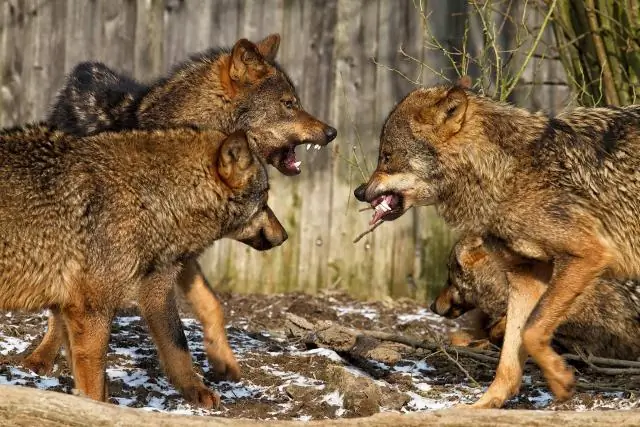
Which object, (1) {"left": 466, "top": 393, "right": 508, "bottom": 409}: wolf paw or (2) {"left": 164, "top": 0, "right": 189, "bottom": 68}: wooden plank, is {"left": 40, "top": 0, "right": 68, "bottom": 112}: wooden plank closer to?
(2) {"left": 164, "top": 0, "right": 189, "bottom": 68}: wooden plank

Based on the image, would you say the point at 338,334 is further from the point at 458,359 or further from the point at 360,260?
the point at 360,260

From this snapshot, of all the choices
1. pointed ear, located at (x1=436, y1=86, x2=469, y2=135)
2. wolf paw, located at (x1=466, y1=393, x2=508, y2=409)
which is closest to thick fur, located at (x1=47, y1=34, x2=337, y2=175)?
pointed ear, located at (x1=436, y1=86, x2=469, y2=135)

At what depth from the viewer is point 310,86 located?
10992 millimetres

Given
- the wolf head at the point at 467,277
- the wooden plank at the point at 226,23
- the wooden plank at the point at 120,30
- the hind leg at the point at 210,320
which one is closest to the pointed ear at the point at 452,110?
the hind leg at the point at 210,320

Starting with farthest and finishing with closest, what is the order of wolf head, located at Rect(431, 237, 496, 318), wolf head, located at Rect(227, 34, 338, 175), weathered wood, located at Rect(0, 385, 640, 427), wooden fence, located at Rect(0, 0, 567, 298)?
wooden fence, located at Rect(0, 0, 567, 298)
wolf head, located at Rect(431, 237, 496, 318)
wolf head, located at Rect(227, 34, 338, 175)
weathered wood, located at Rect(0, 385, 640, 427)

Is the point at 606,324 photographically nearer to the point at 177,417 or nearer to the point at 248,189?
the point at 248,189

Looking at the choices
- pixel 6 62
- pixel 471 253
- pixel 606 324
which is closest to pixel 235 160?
pixel 471 253

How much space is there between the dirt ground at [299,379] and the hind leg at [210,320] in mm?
107

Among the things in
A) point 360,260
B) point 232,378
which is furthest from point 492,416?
point 360,260

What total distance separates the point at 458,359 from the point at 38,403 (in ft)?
13.2

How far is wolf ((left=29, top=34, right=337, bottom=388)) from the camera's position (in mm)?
7621

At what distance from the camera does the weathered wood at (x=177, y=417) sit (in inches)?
197

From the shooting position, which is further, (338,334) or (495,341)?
(495,341)

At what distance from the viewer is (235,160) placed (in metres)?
6.73
